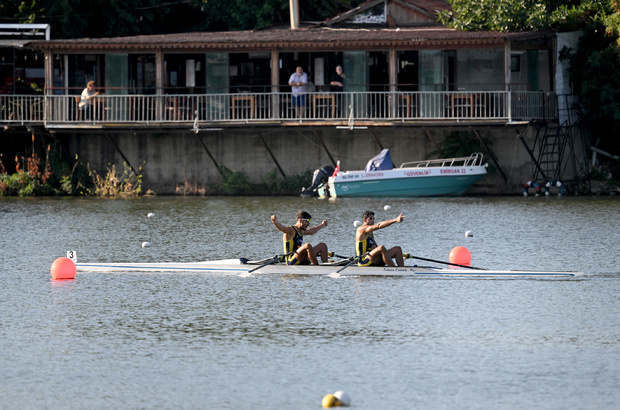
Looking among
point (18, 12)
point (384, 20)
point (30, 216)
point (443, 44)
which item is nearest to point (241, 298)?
point (30, 216)

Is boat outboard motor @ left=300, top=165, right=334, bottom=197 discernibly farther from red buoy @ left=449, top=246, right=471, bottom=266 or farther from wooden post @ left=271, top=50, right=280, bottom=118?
red buoy @ left=449, top=246, right=471, bottom=266

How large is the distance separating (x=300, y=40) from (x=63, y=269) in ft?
58.8

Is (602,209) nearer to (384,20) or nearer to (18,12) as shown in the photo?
(384,20)

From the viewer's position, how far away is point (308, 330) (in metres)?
13.3

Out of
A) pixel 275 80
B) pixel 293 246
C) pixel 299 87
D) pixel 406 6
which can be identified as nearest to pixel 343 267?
pixel 293 246

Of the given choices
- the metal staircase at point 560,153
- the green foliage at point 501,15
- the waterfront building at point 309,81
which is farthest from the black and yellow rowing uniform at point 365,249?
the green foliage at point 501,15

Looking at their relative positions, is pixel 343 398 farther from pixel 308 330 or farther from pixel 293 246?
pixel 293 246

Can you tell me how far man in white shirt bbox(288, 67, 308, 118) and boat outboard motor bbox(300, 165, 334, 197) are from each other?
2236mm

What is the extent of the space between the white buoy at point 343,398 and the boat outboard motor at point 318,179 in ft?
83.7

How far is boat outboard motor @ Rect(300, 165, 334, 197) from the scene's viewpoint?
3525 centimetres

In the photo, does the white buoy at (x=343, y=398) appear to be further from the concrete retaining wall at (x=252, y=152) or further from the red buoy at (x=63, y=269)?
the concrete retaining wall at (x=252, y=152)

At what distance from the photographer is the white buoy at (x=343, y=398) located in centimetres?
970

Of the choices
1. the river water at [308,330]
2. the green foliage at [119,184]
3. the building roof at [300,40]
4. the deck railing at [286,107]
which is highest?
the building roof at [300,40]


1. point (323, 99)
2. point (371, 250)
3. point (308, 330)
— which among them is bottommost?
point (308, 330)
